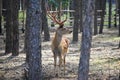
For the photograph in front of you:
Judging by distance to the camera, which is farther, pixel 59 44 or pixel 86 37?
pixel 59 44

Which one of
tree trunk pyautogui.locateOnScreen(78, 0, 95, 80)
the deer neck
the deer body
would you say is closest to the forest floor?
the deer body

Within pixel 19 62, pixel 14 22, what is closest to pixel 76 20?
pixel 14 22

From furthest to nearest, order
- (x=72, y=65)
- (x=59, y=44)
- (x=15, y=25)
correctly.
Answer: (x=15, y=25) < (x=72, y=65) < (x=59, y=44)

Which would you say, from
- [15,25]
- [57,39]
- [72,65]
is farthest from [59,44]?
[15,25]

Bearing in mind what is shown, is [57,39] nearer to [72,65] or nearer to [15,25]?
[72,65]

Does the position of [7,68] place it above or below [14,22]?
below

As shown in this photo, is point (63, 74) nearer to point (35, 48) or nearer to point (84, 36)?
point (35, 48)

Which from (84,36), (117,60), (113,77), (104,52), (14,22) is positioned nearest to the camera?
(84,36)

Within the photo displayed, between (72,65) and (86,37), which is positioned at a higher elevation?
(86,37)

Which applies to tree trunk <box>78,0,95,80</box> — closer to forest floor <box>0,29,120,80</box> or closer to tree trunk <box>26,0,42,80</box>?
tree trunk <box>26,0,42,80</box>

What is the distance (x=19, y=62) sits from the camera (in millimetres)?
13055

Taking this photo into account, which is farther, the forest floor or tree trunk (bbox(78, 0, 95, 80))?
the forest floor

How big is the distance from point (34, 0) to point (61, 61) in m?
3.27

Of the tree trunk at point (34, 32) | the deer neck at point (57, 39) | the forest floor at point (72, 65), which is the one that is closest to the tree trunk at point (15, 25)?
the forest floor at point (72, 65)
